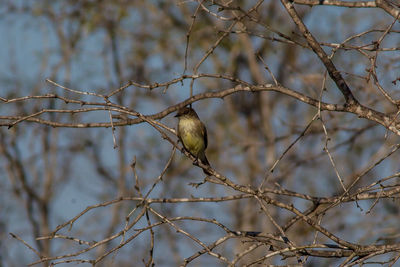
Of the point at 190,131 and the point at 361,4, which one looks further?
the point at 190,131

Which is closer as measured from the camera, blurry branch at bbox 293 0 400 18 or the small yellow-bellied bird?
blurry branch at bbox 293 0 400 18

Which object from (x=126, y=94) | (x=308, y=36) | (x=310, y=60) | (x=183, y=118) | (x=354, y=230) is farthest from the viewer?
(x=126, y=94)

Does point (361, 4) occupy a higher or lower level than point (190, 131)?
lower

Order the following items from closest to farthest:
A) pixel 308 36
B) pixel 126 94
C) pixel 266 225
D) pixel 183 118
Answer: pixel 308 36, pixel 183 118, pixel 266 225, pixel 126 94

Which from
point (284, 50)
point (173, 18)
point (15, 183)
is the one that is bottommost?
point (15, 183)

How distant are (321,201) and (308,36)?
52.1 inches

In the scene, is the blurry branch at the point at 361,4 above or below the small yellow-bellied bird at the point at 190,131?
below

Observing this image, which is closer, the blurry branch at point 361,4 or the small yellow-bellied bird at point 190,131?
the blurry branch at point 361,4

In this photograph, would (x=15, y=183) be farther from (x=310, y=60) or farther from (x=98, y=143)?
(x=310, y=60)

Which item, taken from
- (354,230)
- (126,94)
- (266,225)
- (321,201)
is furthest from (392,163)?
(126,94)

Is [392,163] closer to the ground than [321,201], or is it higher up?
higher up

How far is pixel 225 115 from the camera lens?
677 inches

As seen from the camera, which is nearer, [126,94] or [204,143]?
[204,143]

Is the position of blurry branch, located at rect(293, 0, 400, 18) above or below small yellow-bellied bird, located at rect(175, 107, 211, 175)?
below
